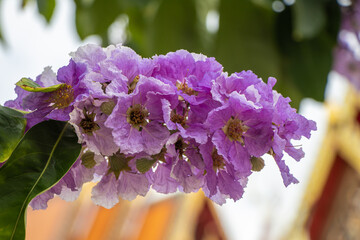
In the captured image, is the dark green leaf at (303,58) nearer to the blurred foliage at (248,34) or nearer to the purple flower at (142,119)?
the blurred foliage at (248,34)

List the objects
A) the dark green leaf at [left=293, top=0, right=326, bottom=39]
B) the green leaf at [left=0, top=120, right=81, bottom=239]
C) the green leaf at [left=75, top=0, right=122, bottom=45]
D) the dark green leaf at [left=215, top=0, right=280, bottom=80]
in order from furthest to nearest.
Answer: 1. the green leaf at [left=75, top=0, right=122, bottom=45]
2. the dark green leaf at [left=215, top=0, right=280, bottom=80]
3. the dark green leaf at [left=293, top=0, right=326, bottom=39]
4. the green leaf at [left=0, top=120, right=81, bottom=239]

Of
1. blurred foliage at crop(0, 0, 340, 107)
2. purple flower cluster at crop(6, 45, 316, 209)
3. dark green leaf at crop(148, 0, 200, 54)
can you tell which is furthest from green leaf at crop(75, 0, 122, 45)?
purple flower cluster at crop(6, 45, 316, 209)

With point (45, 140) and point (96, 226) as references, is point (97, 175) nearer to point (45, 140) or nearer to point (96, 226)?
point (45, 140)

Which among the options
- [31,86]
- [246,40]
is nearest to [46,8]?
[246,40]

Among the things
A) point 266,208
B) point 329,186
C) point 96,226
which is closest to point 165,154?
point 329,186

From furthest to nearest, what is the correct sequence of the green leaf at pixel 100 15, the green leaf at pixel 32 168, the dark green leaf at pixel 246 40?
the green leaf at pixel 100 15
the dark green leaf at pixel 246 40
the green leaf at pixel 32 168

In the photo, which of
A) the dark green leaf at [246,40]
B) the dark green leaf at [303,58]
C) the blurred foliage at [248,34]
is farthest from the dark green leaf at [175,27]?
the dark green leaf at [303,58]

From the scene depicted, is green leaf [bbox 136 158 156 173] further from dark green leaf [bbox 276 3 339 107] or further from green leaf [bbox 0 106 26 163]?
dark green leaf [bbox 276 3 339 107]
